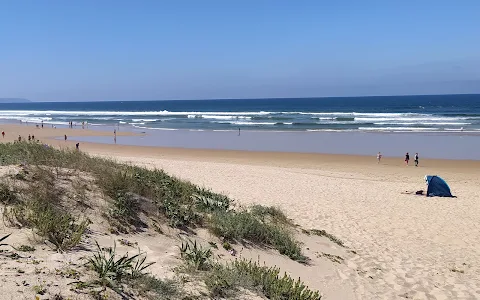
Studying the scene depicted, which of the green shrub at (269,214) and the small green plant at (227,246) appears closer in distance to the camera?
the small green plant at (227,246)

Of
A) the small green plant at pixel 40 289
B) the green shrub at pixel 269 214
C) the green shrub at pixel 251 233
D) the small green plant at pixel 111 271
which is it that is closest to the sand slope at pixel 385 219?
the green shrub at pixel 251 233

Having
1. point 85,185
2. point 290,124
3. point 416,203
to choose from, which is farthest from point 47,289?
point 290,124

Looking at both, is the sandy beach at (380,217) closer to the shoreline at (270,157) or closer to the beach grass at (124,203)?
the shoreline at (270,157)

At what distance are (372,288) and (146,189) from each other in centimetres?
395

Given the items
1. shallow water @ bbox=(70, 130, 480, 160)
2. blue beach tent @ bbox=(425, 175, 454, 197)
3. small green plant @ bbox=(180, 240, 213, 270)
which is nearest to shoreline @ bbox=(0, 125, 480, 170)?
shallow water @ bbox=(70, 130, 480, 160)

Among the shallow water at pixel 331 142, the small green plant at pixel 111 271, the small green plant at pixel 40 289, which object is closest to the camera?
the small green plant at pixel 40 289

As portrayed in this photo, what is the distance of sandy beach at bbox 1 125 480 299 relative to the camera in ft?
20.6

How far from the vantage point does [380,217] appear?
11023 mm

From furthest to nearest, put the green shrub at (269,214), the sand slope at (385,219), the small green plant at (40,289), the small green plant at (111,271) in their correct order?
1. the green shrub at (269,214)
2. the sand slope at (385,219)
3. the small green plant at (111,271)
4. the small green plant at (40,289)

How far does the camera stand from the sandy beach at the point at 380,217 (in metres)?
6.29

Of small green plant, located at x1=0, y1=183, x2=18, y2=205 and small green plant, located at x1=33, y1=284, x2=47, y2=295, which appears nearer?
small green plant, located at x1=33, y1=284, x2=47, y2=295

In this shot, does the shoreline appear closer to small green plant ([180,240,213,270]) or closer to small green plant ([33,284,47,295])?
small green plant ([180,240,213,270])

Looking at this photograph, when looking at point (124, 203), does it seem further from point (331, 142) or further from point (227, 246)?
point (331, 142)

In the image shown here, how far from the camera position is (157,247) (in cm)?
529
